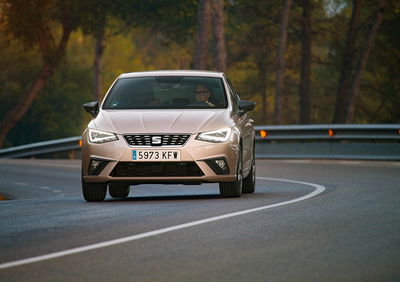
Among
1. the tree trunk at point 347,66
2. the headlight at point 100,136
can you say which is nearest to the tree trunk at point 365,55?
the tree trunk at point 347,66

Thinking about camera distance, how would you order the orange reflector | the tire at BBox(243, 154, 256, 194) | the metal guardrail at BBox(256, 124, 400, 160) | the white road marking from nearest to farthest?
the white road marking
the tire at BBox(243, 154, 256, 194)
the metal guardrail at BBox(256, 124, 400, 160)
the orange reflector

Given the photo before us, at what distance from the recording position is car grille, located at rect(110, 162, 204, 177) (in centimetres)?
1374

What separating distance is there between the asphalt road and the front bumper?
11.9 inches

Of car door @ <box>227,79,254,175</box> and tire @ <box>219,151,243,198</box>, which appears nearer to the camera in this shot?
tire @ <box>219,151,243,198</box>

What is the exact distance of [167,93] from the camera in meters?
15.0

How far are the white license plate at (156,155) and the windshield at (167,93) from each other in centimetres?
114

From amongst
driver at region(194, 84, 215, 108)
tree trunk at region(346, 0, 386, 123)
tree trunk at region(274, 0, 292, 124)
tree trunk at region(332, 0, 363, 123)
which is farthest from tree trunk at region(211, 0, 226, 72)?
driver at region(194, 84, 215, 108)

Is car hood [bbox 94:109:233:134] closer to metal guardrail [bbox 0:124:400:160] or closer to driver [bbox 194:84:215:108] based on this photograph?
driver [bbox 194:84:215:108]

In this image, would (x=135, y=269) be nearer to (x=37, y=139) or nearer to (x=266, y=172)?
(x=266, y=172)

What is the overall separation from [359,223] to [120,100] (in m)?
5.16

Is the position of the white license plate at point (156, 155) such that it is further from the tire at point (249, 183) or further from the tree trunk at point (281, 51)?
the tree trunk at point (281, 51)

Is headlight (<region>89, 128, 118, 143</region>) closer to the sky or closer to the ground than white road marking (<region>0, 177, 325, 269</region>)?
closer to the sky

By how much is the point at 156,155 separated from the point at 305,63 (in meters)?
37.6

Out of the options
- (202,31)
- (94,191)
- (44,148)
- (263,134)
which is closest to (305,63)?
(202,31)
